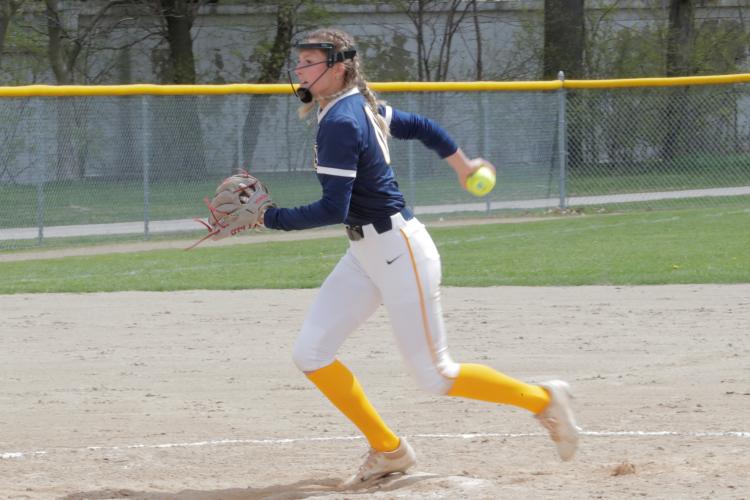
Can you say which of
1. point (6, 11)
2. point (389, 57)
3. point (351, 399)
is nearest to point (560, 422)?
point (351, 399)

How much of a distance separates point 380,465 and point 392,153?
43.8 feet

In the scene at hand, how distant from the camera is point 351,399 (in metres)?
4.85

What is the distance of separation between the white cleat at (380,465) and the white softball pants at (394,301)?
374 millimetres

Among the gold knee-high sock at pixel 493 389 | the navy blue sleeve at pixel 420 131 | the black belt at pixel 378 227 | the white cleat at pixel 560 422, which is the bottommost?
the white cleat at pixel 560 422

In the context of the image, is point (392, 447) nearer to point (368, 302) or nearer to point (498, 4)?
point (368, 302)

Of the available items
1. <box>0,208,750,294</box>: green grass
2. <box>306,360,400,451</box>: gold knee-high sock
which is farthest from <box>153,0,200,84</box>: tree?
<box>306,360,400,451</box>: gold knee-high sock

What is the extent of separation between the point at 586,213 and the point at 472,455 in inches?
540

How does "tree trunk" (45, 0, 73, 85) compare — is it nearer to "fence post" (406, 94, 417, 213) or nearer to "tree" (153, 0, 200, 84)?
"tree" (153, 0, 200, 84)

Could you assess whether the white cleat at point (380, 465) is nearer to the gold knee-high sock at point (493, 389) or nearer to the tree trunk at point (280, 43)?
the gold knee-high sock at point (493, 389)

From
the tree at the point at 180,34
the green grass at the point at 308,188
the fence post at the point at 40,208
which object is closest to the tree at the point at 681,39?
the green grass at the point at 308,188

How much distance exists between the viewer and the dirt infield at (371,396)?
4969mm

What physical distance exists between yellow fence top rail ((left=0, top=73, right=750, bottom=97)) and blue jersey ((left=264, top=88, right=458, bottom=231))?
960cm

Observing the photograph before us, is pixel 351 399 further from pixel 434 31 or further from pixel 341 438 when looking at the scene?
pixel 434 31

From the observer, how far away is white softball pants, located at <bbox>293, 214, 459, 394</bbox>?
460 cm
